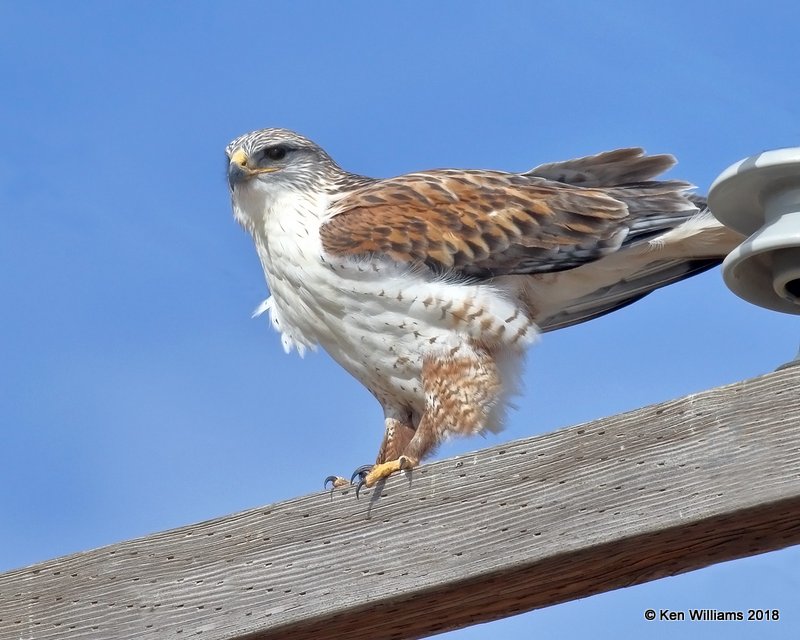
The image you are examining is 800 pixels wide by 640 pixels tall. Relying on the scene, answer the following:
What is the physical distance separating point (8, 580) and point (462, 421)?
2.15 meters

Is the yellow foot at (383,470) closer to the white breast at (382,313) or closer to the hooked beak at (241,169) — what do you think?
the white breast at (382,313)

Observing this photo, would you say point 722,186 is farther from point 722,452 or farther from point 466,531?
point 466,531

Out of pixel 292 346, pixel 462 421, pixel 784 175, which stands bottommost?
pixel 784 175

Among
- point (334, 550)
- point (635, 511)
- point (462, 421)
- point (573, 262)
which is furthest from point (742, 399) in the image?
point (573, 262)

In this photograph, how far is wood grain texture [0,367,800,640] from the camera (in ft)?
8.39

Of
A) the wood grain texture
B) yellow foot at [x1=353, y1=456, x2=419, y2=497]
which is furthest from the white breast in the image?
the wood grain texture

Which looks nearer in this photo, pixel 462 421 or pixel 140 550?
pixel 140 550

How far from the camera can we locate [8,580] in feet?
10.1

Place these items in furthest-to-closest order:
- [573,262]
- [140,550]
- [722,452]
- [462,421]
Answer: [573,262] → [462,421] → [140,550] → [722,452]

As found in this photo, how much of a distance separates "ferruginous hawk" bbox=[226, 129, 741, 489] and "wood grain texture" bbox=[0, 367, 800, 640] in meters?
2.06

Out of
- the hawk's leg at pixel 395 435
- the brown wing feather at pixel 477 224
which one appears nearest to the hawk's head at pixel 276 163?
the brown wing feather at pixel 477 224

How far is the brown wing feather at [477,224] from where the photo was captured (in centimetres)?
519

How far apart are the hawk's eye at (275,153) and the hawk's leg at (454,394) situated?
1452mm

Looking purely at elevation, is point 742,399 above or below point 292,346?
below
